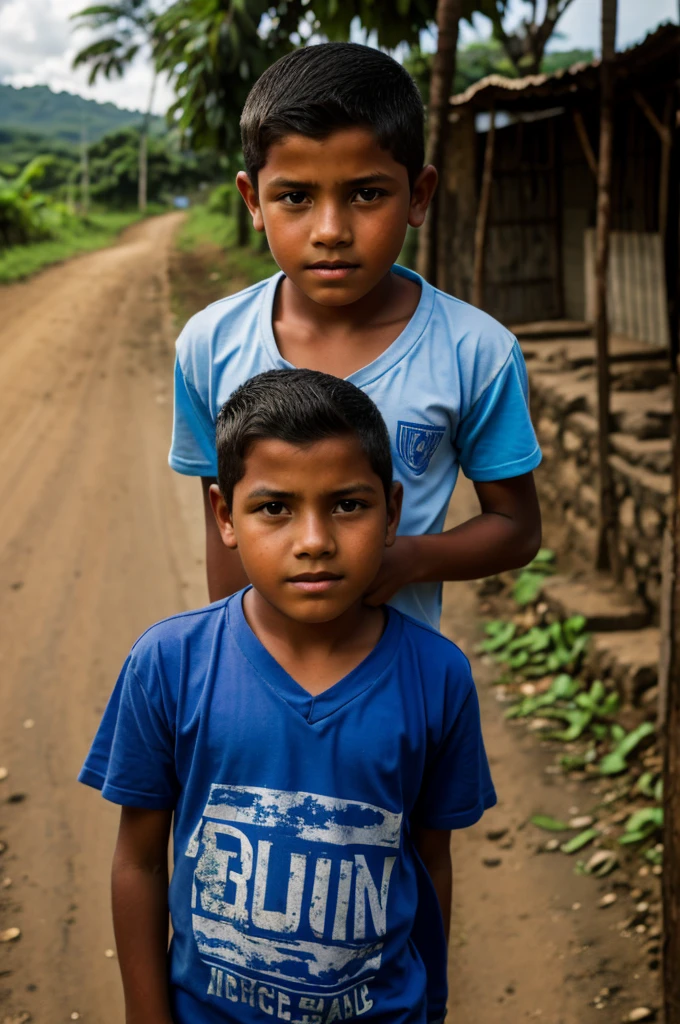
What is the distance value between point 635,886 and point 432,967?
230 cm

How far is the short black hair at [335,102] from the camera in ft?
4.21

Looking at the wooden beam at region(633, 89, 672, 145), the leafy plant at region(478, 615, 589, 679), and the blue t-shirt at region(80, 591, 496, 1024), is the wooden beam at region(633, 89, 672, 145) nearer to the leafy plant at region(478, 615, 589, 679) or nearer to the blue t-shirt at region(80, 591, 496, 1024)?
the leafy plant at region(478, 615, 589, 679)

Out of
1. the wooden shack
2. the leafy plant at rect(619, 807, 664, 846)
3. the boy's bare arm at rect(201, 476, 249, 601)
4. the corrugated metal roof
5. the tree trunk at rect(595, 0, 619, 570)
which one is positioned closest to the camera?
the boy's bare arm at rect(201, 476, 249, 601)

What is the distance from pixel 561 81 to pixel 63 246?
13.6 m

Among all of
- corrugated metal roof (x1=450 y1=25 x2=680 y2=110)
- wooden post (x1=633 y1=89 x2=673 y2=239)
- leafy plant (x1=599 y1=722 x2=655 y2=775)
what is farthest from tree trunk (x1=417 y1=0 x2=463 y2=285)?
wooden post (x1=633 y1=89 x2=673 y2=239)

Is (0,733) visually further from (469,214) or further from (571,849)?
(469,214)

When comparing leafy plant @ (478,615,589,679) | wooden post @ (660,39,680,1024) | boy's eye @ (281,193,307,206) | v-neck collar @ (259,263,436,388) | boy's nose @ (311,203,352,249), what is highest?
boy's eye @ (281,193,307,206)

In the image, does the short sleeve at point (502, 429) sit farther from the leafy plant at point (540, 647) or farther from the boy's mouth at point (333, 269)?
the leafy plant at point (540, 647)

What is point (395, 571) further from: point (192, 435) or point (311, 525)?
point (192, 435)

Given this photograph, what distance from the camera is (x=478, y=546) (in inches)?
56.5

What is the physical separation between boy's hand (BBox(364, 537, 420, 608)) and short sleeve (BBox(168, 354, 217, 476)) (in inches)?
14.6

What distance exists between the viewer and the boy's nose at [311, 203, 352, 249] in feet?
4.19

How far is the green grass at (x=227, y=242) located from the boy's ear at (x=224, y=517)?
10717mm

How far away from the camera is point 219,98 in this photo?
7.00 m
